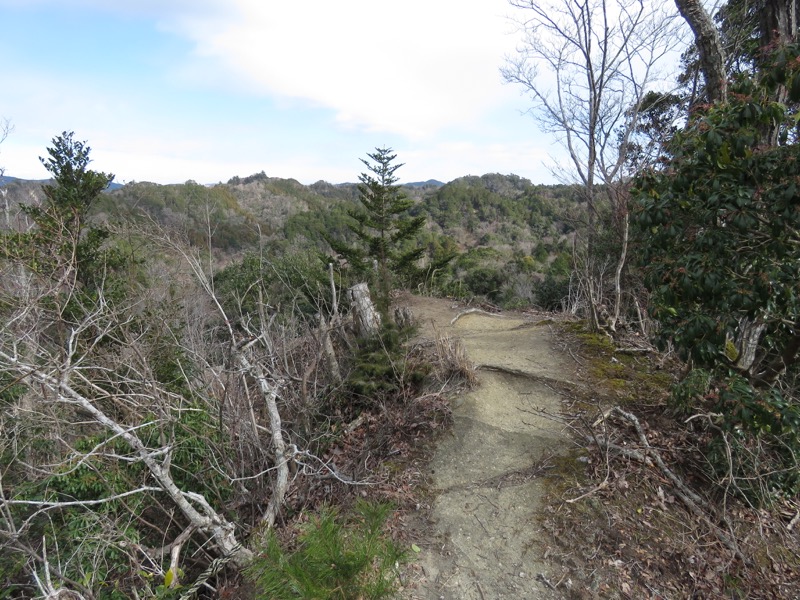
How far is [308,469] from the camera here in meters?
3.64

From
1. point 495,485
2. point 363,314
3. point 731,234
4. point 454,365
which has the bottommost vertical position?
point 495,485

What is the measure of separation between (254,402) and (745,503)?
4.35m

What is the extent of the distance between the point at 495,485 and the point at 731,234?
2303 mm

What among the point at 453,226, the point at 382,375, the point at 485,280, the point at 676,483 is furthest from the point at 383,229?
the point at 453,226

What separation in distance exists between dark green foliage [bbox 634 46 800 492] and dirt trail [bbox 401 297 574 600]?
143 centimetres

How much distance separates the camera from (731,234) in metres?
2.17

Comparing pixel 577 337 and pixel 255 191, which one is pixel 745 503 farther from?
pixel 255 191

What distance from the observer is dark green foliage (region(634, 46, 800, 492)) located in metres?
2.01

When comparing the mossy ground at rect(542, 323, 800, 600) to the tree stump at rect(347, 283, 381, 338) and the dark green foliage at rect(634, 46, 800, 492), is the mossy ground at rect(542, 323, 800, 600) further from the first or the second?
the tree stump at rect(347, 283, 381, 338)

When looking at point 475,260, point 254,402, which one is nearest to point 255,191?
point 475,260

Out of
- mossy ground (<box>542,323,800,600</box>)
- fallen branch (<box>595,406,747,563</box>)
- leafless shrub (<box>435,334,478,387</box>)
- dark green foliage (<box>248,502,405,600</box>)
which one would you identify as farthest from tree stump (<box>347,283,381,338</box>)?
dark green foliage (<box>248,502,405,600</box>)

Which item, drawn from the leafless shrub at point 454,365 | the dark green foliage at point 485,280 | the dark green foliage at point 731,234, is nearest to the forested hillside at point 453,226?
the dark green foliage at point 485,280

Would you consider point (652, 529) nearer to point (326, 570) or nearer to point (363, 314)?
point (326, 570)

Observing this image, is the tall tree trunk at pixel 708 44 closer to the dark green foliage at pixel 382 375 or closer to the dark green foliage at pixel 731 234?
the dark green foliage at pixel 731 234
